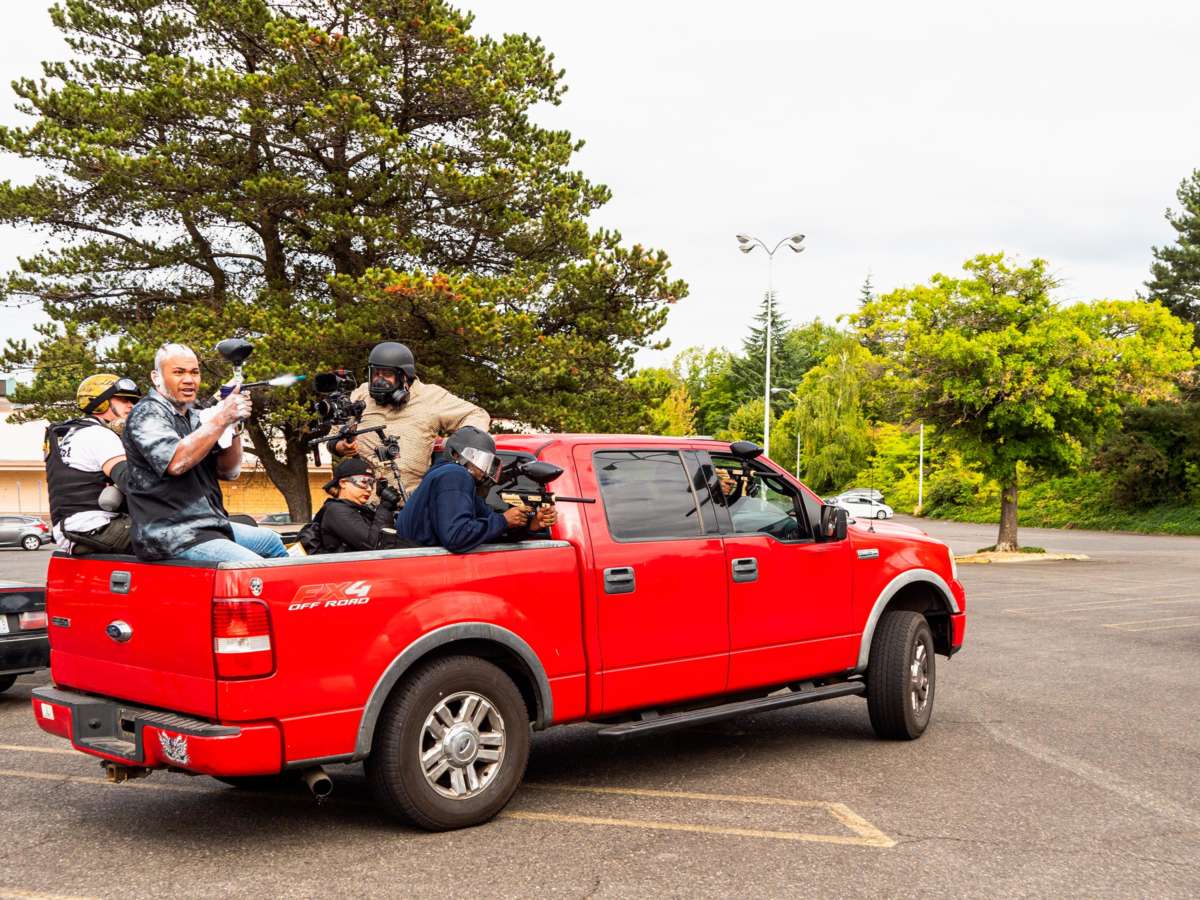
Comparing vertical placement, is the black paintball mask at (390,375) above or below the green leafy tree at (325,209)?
below

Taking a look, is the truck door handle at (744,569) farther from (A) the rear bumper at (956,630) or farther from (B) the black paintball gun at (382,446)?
(A) the rear bumper at (956,630)

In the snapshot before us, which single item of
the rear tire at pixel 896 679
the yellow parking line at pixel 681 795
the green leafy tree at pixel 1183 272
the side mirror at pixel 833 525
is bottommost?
the yellow parking line at pixel 681 795

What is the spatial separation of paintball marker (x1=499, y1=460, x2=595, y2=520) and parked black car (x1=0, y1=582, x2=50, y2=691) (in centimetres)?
440

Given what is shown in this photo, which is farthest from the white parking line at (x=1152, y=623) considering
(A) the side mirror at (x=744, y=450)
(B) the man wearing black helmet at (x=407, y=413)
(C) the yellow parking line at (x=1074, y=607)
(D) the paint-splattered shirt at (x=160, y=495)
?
(D) the paint-splattered shirt at (x=160, y=495)

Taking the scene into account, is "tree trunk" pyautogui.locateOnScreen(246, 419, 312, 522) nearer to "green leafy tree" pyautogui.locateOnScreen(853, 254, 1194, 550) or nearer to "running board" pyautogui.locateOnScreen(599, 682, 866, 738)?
"green leafy tree" pyautogui.locateOnScreen(853, 254, 1194, 550)

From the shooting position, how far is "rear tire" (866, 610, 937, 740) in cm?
708

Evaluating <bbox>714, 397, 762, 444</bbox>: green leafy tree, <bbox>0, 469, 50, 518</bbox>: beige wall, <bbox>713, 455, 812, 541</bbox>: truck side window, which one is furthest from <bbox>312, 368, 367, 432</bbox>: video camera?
<bbox>714, 397, 762, 444</bbox>: green leafy tree

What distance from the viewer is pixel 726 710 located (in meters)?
6.14

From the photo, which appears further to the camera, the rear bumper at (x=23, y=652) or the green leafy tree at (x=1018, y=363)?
the green leafy tree at (x=1018, y=363)

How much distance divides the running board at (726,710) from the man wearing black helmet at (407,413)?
1944mm

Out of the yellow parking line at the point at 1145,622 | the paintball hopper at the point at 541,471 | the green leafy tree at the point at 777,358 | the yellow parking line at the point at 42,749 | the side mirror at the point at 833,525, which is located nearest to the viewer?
the paintball hopper at the point at 541,471

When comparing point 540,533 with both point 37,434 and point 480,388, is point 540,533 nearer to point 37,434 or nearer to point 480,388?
point 480,388

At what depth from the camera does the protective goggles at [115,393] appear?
6566 mm

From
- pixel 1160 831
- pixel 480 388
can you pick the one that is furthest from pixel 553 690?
pixel 480 388
